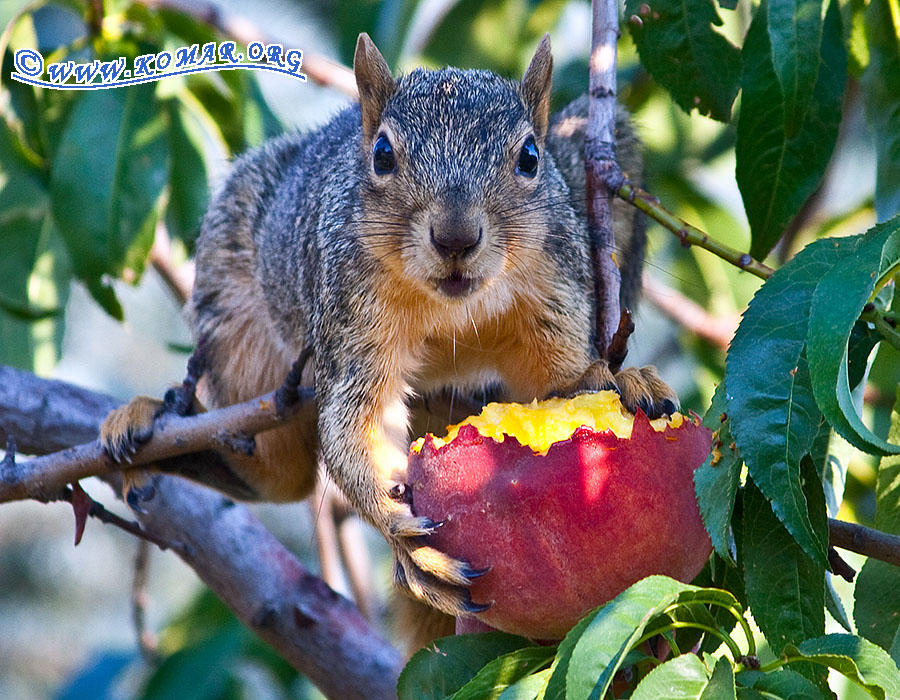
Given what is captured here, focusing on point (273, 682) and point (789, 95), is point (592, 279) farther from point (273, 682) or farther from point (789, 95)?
point (273, 682)

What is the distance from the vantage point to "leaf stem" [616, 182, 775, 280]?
5.03 feet

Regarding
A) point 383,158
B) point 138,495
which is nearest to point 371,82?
point 383,158

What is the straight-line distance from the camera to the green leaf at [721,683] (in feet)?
3.55

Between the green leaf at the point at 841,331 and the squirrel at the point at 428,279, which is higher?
the green leaf at the point at 841,331

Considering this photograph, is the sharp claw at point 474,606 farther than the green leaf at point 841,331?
Yes

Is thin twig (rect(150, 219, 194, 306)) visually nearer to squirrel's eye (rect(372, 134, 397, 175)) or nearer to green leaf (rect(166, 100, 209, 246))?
green leaf (rect(166, 100, 209, 246))

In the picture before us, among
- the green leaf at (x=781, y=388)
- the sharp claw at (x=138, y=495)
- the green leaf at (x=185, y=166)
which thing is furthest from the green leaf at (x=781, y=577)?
the green leaf at (x=185, y=166)

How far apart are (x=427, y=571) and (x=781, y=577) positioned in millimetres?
464

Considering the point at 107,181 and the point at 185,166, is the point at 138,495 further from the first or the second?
the point at 185,166

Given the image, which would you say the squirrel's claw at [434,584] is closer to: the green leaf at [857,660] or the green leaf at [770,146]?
the green leaf at [857,660]

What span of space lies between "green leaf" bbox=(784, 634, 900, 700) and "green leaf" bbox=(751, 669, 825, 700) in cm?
3

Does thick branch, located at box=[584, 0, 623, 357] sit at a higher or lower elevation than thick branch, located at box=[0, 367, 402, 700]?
higher

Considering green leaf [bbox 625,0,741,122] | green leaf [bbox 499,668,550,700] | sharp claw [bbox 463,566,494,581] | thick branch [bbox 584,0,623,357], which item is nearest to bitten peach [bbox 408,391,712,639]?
sharp claw [bbox 463,566,494,581]

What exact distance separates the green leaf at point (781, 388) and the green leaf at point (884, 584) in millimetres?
317
